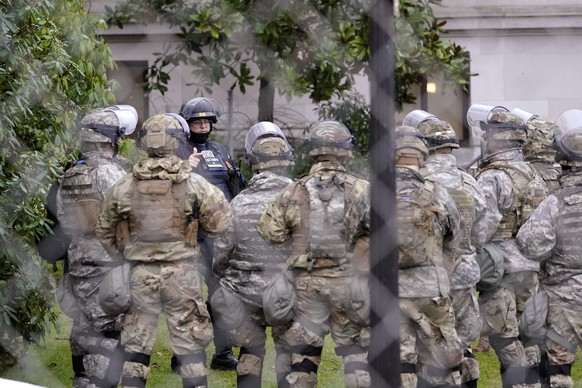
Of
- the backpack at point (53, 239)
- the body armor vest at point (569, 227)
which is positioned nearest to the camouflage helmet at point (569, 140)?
the body armor vest at point (569, 227)

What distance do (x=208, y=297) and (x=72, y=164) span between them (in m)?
1.34

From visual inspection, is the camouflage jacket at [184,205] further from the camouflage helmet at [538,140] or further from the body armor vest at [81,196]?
the camouflage helmet at [538,140]

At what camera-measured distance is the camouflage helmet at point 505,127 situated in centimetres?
688

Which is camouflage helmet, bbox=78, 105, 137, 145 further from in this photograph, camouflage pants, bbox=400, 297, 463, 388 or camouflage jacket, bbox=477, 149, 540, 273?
camouflage jacket, bbox=477, 149, 540, 273

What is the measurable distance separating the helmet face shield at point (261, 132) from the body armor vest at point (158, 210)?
792 mm

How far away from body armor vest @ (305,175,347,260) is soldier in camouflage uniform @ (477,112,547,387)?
1219 mm

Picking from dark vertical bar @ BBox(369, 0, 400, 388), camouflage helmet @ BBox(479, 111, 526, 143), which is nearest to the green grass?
camouflage helmet @ BBox(479, 111, 526, 143)

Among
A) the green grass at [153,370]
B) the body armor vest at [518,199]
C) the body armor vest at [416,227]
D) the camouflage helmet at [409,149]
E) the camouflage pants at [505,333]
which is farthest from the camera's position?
the body armor vest at [518,199]

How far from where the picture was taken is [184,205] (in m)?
5.66

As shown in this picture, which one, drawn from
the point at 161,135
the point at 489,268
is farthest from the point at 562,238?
the point at 161,135

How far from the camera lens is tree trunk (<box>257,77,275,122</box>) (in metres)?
5.32

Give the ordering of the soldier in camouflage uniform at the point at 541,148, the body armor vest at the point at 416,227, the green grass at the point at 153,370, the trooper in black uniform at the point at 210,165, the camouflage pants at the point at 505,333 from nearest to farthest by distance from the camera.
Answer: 1. the body armor vest at the point at 416,227
2. the camouflage pants at the point at 505,333
3. the green grass at the point at 153,370
4. the trooper in black uniform at the point at 210,165
5. the soldier in camouflage uniform at the point at 541,148

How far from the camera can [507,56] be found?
22.2ft

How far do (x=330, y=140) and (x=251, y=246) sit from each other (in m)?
0.83
